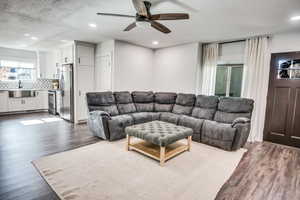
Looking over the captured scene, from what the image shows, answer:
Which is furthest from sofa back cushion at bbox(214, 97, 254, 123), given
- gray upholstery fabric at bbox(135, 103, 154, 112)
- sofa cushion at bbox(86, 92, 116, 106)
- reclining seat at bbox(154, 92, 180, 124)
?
sofa cushion at bbox(86, 92, 116, 106)

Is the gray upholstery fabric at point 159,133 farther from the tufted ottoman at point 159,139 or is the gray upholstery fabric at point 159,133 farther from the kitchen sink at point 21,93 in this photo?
the kitchen sink at point 21,93

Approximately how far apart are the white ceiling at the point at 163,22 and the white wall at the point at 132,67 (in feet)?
2.08

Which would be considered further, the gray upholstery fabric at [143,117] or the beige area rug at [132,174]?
the gray upholstery fabric at [143,117]

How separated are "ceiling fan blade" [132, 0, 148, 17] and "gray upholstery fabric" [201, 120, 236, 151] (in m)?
2.69

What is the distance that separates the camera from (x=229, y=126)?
11.4 ft

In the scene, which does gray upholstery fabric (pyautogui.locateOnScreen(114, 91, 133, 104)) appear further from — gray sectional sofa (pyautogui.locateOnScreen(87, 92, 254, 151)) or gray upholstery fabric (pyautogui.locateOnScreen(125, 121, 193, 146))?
gray upholstery fabric (pyautogui.locateOnScreen(125, 121, 193, 146))

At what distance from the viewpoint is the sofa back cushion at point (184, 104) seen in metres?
4.68

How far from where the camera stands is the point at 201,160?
2.96m

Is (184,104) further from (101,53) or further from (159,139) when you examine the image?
(101,53)

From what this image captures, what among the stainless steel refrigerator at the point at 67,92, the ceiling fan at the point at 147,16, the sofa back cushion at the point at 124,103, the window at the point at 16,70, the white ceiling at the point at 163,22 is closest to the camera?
the ceiling fan at the point at 147,16

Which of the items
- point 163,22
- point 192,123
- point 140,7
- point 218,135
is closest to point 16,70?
point 163,22

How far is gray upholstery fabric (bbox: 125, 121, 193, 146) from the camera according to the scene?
2.75 metres

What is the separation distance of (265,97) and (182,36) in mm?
2631

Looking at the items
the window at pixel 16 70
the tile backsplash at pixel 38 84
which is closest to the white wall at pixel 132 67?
the tile backsplash at pixel 38 84
